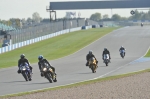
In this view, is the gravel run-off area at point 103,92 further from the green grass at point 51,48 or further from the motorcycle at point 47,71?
the green grass at point 51,48

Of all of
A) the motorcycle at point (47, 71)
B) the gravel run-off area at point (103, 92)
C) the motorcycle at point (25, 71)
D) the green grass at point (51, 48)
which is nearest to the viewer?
the gravel run-off area at point (103, 92)

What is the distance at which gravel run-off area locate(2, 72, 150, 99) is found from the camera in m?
18.8

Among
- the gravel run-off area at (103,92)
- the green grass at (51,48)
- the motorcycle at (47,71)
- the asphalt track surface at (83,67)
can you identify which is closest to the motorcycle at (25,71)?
the asphalt track surface at (83,67)

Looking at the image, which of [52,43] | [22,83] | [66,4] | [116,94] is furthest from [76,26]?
[116,94]

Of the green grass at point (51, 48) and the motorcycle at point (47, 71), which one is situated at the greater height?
the motorcycle at point (47, 71)

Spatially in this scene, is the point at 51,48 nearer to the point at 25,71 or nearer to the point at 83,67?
the point at 83,67

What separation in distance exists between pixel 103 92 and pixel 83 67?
18.1 m

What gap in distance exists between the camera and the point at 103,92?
20.2 metres

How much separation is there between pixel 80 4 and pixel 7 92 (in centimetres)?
10107

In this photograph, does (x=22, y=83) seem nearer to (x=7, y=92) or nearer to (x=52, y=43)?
(x=7, y=92)

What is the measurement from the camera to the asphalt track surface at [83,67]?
2561cm

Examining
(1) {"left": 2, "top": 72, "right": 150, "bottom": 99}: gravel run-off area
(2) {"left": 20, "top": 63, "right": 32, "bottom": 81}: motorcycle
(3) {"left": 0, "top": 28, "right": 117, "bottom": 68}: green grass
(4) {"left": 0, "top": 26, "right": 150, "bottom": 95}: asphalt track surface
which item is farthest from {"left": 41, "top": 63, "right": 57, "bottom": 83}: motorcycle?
(3) {"left": 0, "top": 28, "right": 117, "bottom": 68}: green grass

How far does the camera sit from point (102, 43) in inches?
2876

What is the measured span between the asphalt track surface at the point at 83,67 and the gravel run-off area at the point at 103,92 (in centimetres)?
224
